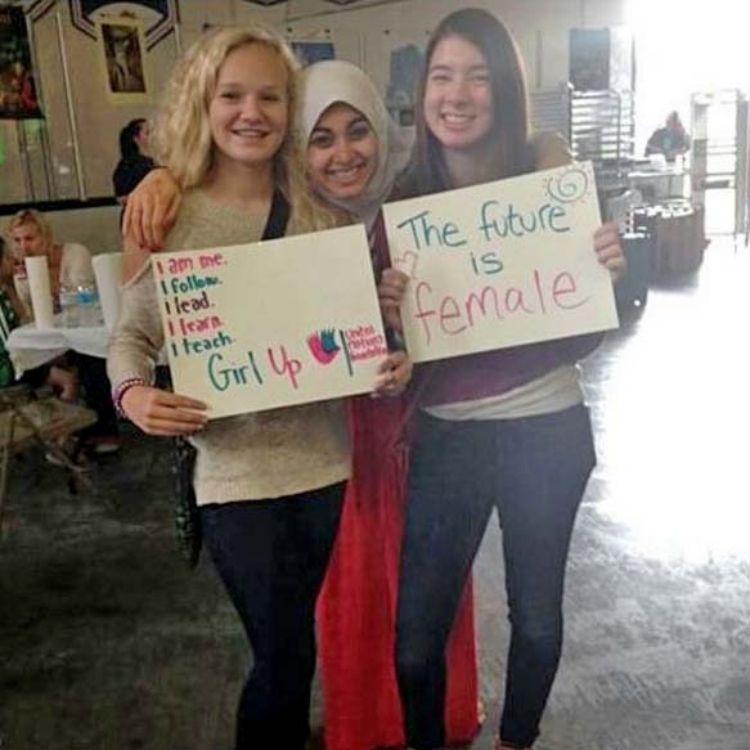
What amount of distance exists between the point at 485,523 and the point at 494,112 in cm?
66

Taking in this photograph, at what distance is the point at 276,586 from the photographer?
1453 millimetres

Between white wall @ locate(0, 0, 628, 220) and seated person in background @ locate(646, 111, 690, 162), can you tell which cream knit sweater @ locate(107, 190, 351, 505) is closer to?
white wall @ locate(0, 0, 628, 220)

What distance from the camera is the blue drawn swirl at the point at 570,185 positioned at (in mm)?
1480

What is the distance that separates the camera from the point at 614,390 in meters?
4.93

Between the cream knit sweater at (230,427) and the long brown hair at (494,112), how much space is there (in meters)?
0.26

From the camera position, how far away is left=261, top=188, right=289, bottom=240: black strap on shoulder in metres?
1.41

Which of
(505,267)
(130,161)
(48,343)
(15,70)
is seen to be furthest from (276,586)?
(15,70)

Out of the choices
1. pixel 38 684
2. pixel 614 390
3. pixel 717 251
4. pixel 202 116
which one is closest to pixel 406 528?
pixel 202 116

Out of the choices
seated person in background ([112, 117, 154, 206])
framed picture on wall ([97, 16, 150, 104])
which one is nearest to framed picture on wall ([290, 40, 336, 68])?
framed picture on wall ([97, 16, 150, 104])

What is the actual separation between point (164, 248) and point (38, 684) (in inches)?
63.0

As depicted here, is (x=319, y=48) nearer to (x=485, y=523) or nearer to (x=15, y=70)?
(x=15, y=70)

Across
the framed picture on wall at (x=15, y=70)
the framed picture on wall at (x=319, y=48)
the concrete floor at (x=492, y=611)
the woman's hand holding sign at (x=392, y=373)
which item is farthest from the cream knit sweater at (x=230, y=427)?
the framed picture on wall at (x=319, y=48)

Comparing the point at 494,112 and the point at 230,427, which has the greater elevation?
the point at 494,112

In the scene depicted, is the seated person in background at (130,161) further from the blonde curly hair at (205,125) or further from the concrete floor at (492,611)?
the blonde curly hair at (205,125)
